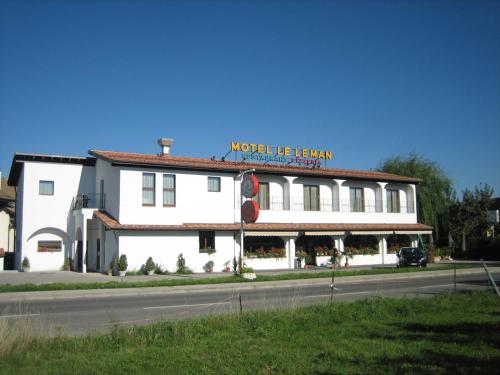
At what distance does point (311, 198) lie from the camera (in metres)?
38.2

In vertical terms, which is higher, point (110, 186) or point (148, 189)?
point (110, 186)

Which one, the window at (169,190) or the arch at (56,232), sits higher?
the window at (169,190)

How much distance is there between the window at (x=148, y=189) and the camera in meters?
30.9

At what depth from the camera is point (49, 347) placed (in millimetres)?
8391

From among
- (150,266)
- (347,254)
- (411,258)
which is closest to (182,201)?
(150,266)

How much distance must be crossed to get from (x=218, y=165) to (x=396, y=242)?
1807cm

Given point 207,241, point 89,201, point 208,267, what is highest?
point 89,201

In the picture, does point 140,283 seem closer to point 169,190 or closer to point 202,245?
point 202,245

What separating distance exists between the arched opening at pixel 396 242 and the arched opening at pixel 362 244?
1590 millimetres

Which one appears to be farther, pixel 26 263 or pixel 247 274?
pixel 26 263

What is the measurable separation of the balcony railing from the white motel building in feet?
0.29

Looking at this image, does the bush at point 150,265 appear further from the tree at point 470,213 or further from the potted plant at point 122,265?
the tree at point 470,213

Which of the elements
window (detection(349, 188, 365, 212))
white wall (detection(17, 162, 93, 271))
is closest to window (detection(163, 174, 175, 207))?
white wall (detection(17, 162, 93, 271))

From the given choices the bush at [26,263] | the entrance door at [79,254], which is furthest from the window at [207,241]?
the bush at [26,263]
